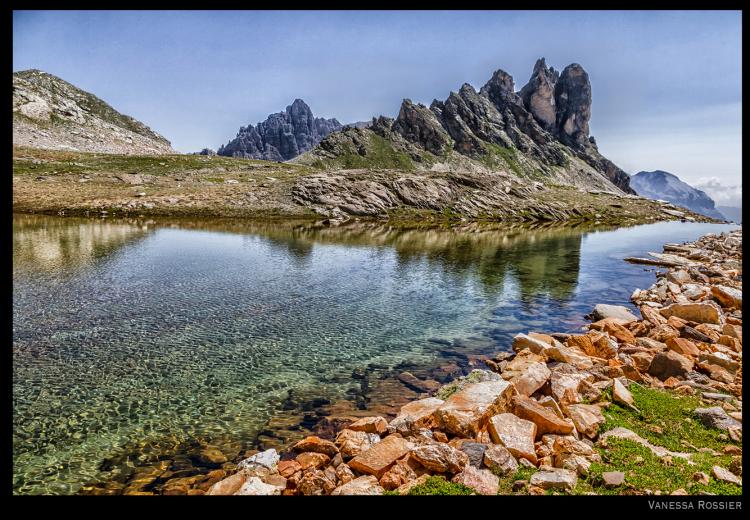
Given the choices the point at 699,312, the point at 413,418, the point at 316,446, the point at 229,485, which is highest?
the point at 699,312

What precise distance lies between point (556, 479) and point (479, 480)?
6.61ft

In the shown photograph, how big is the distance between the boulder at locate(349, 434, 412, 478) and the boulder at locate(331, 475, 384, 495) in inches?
15.3

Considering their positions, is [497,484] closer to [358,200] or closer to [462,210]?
[358,200]

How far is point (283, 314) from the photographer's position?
93.0 feet

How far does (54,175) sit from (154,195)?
133 ft

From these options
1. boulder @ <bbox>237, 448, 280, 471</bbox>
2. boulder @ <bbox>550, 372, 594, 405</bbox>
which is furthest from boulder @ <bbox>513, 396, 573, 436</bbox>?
boulder @ <bbox>237, 448, 280, 471</bbox>

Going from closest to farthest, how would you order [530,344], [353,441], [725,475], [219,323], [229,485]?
1. [725,475]
2. [229,485]
3. [353,441]
4. [530,344]
5. [219,323]

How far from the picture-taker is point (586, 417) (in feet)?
45.5

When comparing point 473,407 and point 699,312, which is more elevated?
point 699,312

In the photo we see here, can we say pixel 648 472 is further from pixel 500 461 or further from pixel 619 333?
pixel 619 333

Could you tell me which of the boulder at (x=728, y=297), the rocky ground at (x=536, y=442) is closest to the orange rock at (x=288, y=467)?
the rocky ground at (x=536, y=442)

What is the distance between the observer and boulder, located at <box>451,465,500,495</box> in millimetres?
10523

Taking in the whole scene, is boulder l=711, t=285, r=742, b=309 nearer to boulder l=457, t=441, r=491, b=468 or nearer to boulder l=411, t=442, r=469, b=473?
boulder l=457, t=441, r=491, b=468

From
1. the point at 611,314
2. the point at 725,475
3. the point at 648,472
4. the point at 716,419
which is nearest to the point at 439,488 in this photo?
the point at 648,472
